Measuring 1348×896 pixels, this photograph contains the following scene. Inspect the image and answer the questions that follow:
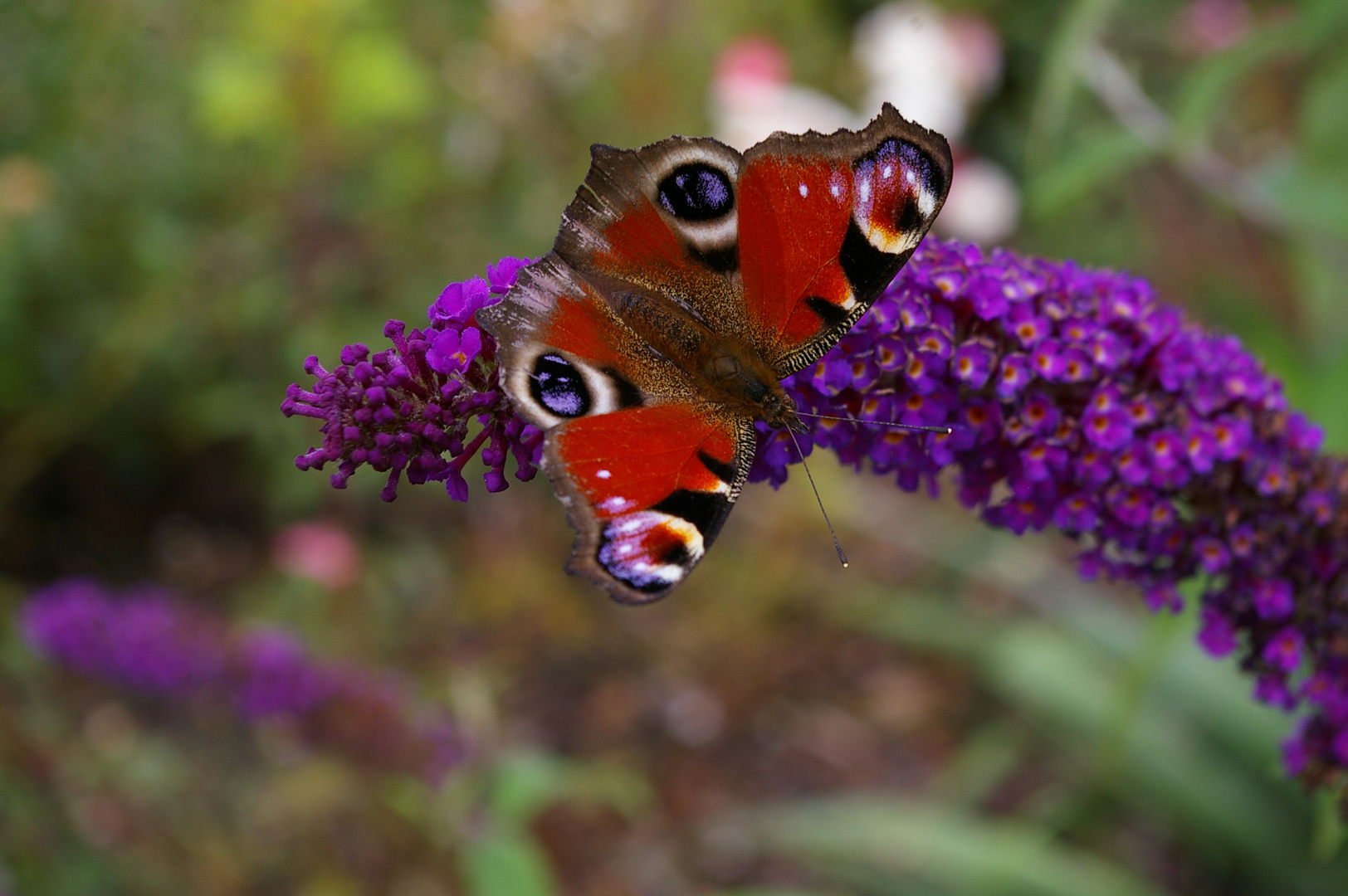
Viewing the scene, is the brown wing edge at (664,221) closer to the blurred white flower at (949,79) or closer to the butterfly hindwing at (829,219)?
the butterfly hindwing at (829,219)

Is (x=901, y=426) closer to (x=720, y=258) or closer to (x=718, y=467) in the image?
(x=718, y=467)

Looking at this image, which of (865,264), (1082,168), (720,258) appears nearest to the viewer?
(865,264)

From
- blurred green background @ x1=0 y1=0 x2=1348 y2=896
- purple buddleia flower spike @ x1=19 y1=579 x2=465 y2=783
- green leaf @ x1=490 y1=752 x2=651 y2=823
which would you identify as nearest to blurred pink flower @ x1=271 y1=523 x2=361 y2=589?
blurred green background @ x1=0 y1=0 x2=1348 y2=896

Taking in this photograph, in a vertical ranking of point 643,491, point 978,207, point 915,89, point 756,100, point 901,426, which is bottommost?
point 643,491

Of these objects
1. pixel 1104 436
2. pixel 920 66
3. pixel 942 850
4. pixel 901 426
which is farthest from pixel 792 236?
pixel 920 66

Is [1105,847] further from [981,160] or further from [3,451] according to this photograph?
[3,451]

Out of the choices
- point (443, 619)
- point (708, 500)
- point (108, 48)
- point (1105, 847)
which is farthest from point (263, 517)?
point (708, 500)

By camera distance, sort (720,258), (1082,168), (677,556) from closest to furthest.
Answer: (677,556) → (720,258) → (1082,168)
